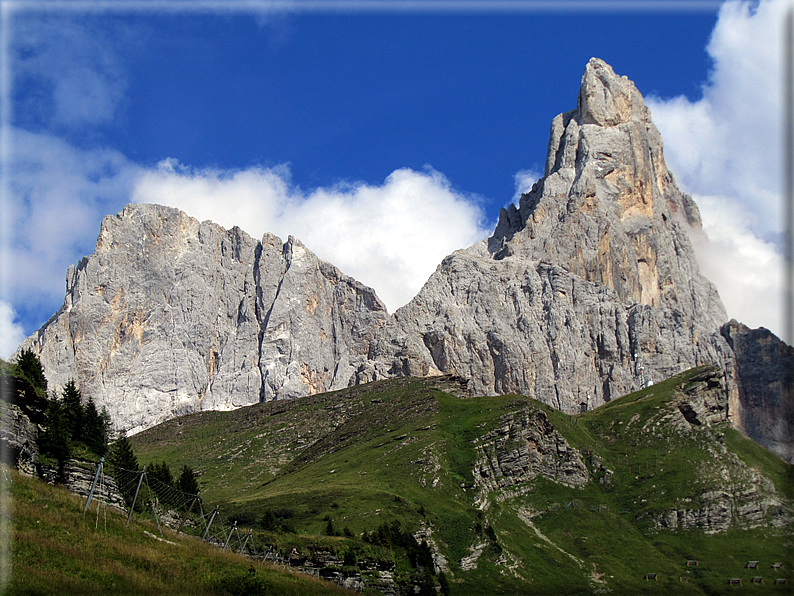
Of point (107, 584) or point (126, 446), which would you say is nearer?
point (107, 584)

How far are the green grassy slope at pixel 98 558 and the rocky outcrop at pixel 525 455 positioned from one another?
12864 centimetres

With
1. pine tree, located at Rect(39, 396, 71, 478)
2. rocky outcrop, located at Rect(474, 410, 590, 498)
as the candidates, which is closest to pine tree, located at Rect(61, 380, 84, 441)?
pine tree, located at Rect(39, 396, 71, 478)

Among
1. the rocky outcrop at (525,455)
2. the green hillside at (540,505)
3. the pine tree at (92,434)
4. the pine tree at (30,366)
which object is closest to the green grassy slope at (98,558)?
the pine tree at (92,434)

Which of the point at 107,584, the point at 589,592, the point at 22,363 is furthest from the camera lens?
the point at 589,592

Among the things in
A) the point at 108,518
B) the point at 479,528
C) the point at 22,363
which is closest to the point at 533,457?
the point at 479,528

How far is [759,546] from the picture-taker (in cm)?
16050

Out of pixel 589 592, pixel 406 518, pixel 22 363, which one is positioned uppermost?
pixel 22 363

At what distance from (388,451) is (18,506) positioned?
472 ft

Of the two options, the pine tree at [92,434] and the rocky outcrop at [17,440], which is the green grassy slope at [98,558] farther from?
the pine tree at [92,434]

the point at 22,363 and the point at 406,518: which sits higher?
the point at 22,363

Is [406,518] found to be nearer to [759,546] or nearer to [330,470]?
[330,470]

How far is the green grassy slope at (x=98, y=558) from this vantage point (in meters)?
38.9

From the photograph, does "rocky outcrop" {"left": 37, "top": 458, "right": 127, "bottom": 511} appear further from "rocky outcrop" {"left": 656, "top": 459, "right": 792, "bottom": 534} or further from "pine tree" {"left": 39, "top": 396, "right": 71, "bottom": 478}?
"rocky outcrop" {"left": 656, "top": 459, "right": 792, "bottom": 534}

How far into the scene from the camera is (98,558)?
43219 mm
